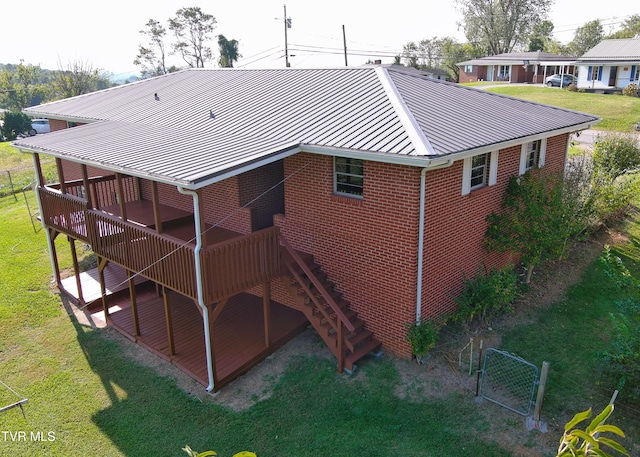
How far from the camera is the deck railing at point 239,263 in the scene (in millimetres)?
9039

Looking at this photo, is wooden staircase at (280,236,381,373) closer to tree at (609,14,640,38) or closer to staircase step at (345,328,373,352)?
staircase step at (345,328,373,352)

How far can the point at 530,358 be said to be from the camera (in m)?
9.95

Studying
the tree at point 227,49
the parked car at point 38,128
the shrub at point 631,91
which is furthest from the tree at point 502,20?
the parked car at point 38,128

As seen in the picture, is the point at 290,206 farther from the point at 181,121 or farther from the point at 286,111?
the point at 181,121

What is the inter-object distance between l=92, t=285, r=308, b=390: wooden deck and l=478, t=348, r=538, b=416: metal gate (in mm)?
4153

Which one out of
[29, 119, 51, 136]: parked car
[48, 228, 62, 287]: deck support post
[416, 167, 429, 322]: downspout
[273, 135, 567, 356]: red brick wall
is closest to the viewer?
[416, 167, 429, 322]: downspout

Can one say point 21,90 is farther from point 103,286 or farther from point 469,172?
point 469,172

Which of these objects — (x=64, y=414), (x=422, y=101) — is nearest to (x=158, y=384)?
(x=64, y=414)

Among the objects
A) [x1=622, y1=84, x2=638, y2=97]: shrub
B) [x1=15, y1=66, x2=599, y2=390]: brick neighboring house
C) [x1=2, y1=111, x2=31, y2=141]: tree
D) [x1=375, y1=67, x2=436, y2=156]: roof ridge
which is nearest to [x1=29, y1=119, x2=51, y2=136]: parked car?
[x1=2, y1=111, x2=31, y2=141]: tree

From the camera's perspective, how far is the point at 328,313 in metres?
10.2

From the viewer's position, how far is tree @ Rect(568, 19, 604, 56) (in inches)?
3017

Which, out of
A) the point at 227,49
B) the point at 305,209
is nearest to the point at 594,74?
the point at 305,209

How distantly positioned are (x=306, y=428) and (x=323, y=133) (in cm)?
565

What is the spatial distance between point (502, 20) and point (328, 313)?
6336 centimetres
